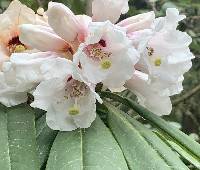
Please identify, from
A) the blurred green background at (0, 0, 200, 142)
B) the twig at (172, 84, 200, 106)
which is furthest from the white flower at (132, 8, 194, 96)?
the twig at (172, 84, 200, 106)

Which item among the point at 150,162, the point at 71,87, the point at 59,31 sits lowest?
the point at 150,162

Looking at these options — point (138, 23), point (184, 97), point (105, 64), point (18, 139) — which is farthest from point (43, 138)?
point (184, 97)

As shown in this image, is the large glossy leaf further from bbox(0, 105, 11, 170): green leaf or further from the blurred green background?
the blurred green background

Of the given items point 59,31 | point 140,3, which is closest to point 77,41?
point 59,31

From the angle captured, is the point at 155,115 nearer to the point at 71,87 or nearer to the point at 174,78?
the point at 174,78

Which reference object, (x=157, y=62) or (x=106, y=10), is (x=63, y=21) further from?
(x=157, y=62)

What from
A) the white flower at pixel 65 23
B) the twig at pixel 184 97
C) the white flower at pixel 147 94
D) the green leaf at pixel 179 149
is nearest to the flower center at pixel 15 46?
the white flower at pixel 65 23

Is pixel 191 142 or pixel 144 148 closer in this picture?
pixel 144 148
